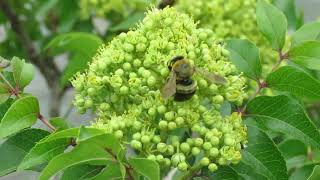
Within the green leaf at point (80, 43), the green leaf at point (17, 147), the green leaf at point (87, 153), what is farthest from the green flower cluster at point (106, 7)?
the green leaf at point (87, 153)

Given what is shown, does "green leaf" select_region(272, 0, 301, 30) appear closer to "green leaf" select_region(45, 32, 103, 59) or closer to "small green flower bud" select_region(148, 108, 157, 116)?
"green leaf" select_region(45, 32, 103, 59)

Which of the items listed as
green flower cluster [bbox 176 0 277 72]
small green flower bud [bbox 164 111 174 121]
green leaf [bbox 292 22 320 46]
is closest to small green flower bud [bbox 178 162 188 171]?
small green flower bud [bbox 164 111 174 121]

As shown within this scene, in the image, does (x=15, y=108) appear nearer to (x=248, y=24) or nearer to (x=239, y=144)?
(x=239, y=144)

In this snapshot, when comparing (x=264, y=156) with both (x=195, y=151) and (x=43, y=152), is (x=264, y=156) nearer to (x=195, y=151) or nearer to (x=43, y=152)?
(x=195, y=151)

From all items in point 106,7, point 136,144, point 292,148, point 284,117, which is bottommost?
point 292,148

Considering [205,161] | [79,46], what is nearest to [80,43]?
[79,46]

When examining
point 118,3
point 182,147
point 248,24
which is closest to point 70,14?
point 118,3

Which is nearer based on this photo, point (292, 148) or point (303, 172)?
point (303, 172)
